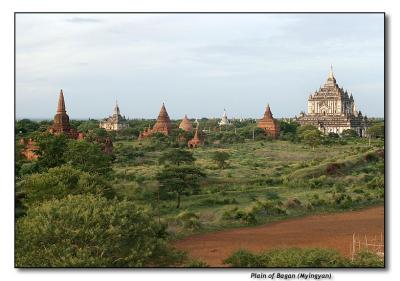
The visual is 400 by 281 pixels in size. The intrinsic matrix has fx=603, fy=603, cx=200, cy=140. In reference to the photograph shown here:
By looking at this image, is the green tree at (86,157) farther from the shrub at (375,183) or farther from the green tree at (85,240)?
the shrub at (375,183)

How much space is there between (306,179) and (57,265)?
18.3 metres

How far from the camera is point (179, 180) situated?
2330 cm

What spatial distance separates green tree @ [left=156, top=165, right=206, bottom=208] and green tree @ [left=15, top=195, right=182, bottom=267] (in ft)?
30.7

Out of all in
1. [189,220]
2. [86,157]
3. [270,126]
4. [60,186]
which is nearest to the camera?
[60,186]

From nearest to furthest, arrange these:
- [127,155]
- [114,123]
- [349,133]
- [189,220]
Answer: [189,220]
[127,155]
[349,133]
[114,123]

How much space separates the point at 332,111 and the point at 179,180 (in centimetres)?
4490

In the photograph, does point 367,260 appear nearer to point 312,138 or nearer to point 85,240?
point 85,240

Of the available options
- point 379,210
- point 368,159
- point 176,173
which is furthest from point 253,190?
point 368,159

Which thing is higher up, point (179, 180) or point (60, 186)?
point (60, 186)

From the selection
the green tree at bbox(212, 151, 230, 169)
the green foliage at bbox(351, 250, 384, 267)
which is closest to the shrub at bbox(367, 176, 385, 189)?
the green tree at bbox(212, 151, 230, 169)

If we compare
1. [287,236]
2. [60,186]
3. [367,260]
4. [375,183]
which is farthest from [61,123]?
[367,260]

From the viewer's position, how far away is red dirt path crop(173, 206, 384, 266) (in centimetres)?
1662

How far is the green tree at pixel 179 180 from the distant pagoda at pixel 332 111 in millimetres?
40437

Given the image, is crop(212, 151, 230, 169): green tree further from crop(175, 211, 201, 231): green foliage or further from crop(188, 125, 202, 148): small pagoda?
crop(175, 211, 201, 231): green foliage
